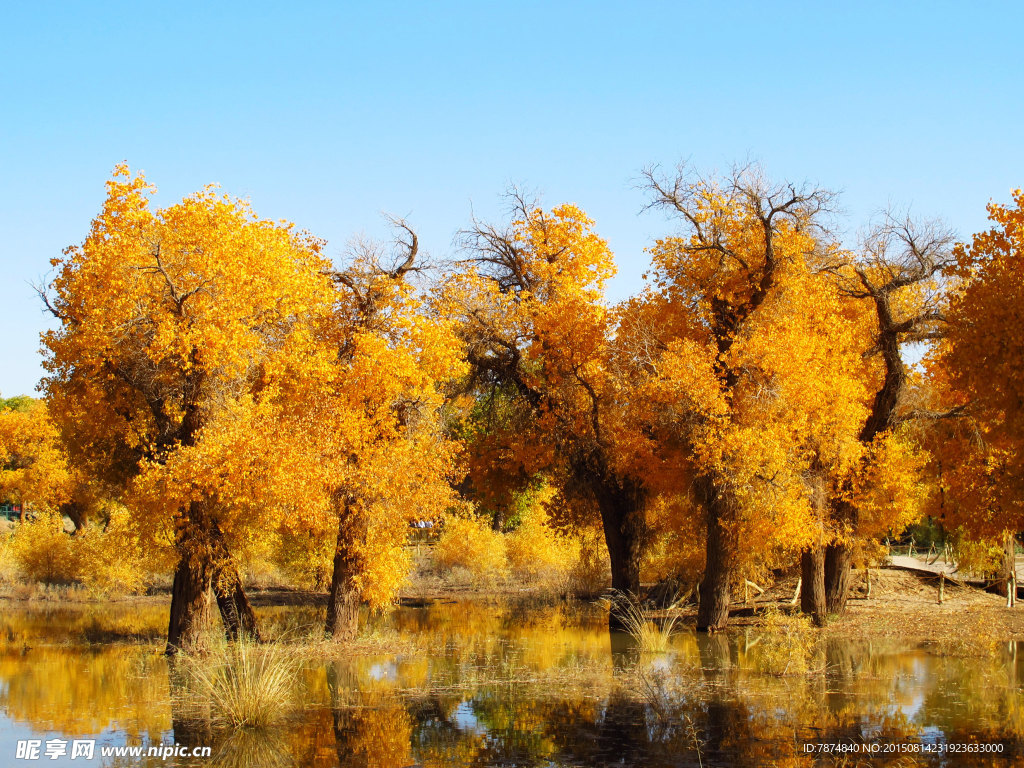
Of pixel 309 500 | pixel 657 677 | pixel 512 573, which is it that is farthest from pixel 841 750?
pixel 512 573

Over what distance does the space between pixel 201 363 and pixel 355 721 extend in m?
8.68

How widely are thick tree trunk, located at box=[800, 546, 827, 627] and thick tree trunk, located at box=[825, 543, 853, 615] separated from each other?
2.16 ft

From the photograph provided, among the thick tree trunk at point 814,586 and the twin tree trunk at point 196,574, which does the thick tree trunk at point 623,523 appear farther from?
the twin tree trunk at point 196,574

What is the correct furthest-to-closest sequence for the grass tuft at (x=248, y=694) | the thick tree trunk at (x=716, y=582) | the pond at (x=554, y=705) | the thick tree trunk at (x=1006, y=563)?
the thick tree trunk at (x=1006, y=563), the thick tree trunk at (x=716, y=582), the grass tuft at (x=248, y=694), the pond at (x=554, y=705)

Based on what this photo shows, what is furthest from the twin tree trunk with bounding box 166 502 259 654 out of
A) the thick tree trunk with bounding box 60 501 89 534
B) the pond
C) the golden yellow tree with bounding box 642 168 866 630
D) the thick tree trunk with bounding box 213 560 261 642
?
the thick tree trunk with bounding box 60 501 89 534

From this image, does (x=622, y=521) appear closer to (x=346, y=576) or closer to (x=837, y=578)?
(x=837, y=578)

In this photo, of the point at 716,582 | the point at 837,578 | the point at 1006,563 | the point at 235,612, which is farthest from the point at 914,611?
the point at 235,612

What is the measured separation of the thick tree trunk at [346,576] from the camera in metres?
21.8

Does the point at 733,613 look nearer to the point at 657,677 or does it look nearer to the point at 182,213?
the point at 657,677

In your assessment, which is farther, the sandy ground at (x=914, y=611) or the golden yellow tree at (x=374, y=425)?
the sandy ground at (x=914, y=611)

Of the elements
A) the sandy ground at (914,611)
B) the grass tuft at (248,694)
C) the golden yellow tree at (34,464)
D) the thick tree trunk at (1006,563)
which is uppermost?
the golden yellow tree at (34,464)

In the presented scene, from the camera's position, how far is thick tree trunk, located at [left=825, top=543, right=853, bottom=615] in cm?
2608

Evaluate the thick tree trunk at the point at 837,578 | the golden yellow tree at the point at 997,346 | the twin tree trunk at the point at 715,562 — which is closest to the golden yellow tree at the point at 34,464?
the twin tree trunk at the point at 715,562

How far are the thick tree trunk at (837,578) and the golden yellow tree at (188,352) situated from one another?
15.8 m
